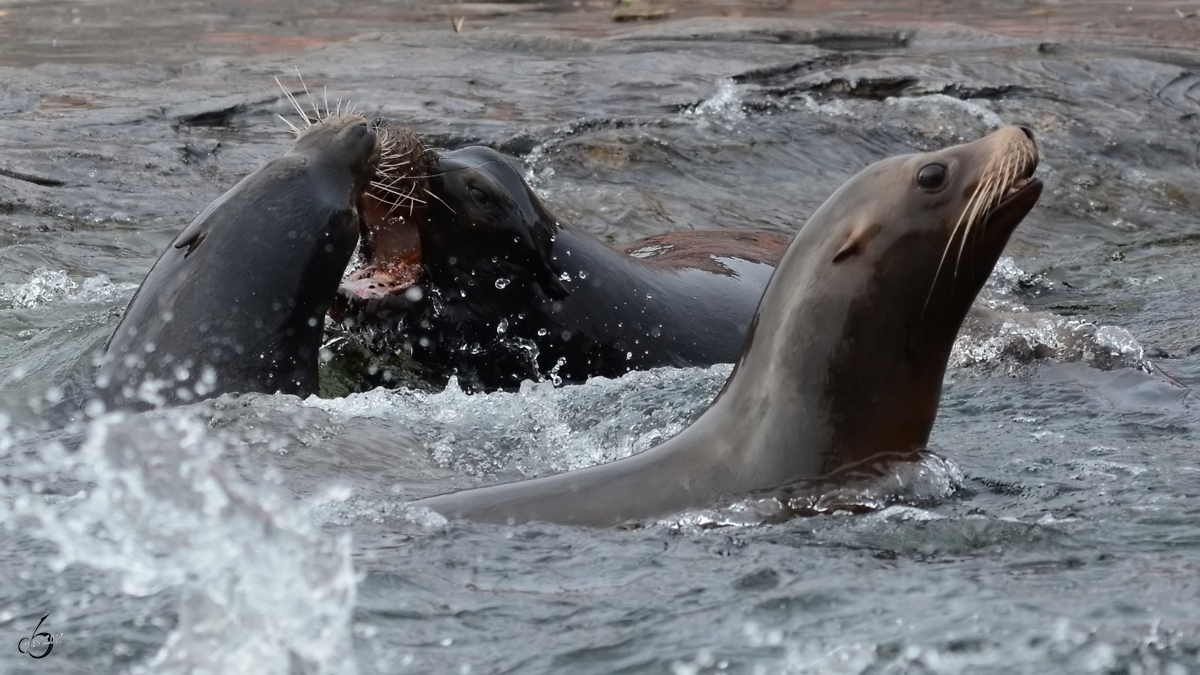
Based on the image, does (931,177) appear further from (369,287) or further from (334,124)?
(369,287)

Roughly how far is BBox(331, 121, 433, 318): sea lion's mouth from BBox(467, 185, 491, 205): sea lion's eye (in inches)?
7.2

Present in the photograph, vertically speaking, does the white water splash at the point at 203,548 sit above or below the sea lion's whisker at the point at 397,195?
below

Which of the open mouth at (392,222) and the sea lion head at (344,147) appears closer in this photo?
the sea lion head at (344,147)

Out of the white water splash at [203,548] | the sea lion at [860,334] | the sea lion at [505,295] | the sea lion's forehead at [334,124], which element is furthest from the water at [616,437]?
the sea lion's forehead at [334,124]

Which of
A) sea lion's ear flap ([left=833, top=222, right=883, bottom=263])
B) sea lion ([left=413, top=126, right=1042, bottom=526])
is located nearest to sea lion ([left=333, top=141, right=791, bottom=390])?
sea lion ([left=413, top=126, right=1042, bottom=526])

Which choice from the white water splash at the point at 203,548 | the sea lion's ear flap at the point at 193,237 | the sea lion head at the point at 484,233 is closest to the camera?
the white water splash at the point at 203,548

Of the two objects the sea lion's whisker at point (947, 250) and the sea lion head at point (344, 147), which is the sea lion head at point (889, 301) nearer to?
the sea lion's whisker at point (947, 250)

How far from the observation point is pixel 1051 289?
7.95 m

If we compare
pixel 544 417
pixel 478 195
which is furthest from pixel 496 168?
pixel 544 417

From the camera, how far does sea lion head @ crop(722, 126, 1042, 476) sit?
3977 mm

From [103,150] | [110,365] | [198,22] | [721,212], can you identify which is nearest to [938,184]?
[110,365]

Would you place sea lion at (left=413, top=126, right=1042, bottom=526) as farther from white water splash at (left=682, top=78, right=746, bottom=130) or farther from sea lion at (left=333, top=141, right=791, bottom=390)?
white water splash at (left=682, top=78, right=746, bottom=130)

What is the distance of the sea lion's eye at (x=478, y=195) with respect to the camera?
226 inches

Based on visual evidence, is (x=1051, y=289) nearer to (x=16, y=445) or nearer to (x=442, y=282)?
(x=442, y=282)
